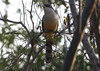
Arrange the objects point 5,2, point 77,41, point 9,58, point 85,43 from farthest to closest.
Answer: point 5,2, point 9,58, point 85,43, point 77,41

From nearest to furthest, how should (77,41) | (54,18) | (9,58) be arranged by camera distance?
(77,41) < (9,58) < (54,18)

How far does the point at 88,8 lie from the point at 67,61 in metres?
0.38

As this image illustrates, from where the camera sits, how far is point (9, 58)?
262cm

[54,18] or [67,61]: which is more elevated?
[54,18]

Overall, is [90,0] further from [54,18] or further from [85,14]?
[54,18]

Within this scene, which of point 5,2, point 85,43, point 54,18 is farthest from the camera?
point 54,18

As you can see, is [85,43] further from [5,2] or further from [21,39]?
[5,2]

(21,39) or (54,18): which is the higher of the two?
(54,18)

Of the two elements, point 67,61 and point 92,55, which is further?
point 92,55

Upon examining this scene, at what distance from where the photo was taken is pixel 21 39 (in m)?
2.63

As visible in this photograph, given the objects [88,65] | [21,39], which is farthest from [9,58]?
[88,65]

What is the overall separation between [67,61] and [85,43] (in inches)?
41.8

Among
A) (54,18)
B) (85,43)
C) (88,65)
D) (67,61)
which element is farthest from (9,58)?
(88,65)

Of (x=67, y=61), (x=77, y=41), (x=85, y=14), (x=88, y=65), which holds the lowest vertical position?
(x=88, y=65)
